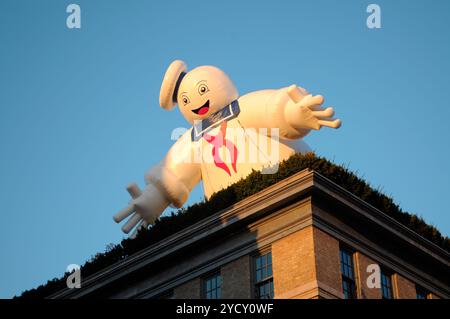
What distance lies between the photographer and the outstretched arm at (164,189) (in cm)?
3011

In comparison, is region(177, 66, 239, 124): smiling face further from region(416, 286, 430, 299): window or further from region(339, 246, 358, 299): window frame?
region(416, 286, 430, 299): window

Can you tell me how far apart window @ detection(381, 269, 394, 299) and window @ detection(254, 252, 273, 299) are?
2841 mm

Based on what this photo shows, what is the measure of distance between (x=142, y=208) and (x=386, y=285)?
22.6ft

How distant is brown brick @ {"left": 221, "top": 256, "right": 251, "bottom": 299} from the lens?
2627cm

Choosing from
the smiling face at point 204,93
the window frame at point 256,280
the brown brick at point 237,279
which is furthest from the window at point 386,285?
the smiling face at point 204,93

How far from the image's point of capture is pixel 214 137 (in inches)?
1171

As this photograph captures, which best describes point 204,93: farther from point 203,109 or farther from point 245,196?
point 245,196

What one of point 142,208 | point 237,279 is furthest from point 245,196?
point 142,208

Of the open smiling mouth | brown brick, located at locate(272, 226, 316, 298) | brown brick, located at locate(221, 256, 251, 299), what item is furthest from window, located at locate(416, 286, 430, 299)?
the open smiling mouth

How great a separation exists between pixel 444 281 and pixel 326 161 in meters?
4.83

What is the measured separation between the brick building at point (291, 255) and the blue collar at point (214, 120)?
3.51 meters

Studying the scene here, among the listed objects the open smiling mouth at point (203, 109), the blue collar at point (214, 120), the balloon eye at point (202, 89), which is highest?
the balloon eye at point (202, 89)

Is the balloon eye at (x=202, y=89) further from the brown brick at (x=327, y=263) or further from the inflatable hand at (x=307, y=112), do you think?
the brown brick at (x=327, y=263)
